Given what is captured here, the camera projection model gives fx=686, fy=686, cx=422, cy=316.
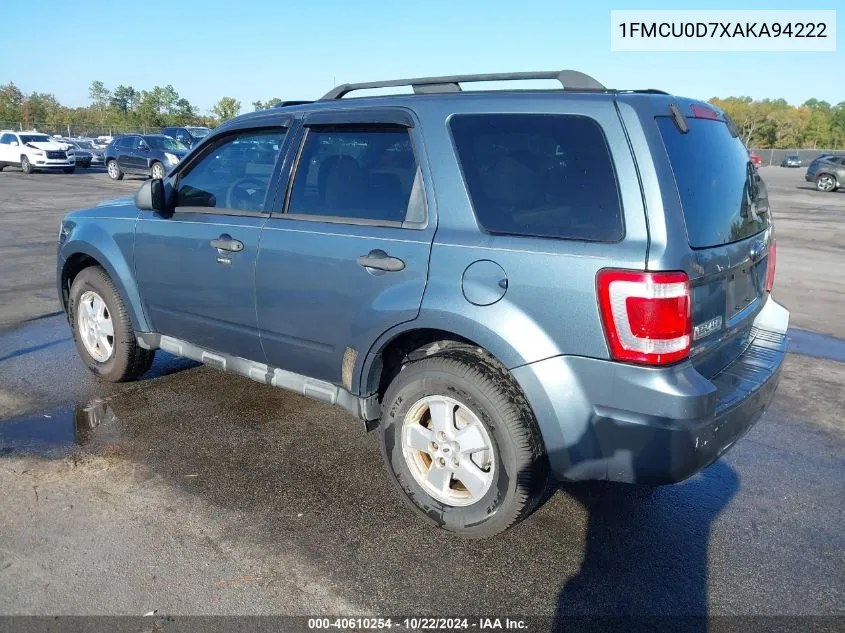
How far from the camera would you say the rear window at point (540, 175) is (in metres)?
2.72

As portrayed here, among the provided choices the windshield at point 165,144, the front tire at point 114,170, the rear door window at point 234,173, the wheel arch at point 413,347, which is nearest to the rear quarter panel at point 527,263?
the wheel arch at point 413,347

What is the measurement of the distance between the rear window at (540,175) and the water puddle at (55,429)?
9.12 ft

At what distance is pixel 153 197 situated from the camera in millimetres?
4246

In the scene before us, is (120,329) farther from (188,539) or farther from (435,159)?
(435,159)

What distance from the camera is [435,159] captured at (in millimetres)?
3170

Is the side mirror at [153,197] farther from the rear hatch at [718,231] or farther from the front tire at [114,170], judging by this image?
the front tire at [114,170]

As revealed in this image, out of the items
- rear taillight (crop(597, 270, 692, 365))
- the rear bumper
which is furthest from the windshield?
rear taillight (crop(597, 270, 692, 365))

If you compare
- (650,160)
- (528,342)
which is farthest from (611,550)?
(650,160)

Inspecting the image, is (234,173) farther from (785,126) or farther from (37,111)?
(785,126)

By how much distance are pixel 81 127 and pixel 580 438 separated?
196 feet

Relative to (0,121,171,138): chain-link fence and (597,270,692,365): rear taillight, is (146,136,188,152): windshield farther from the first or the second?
(0,121,171,138): chain-link fence

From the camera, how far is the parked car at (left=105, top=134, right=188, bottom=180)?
24.4 metres

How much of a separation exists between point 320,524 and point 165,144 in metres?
24.6

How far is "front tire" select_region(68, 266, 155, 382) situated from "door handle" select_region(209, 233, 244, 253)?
1171 millimetres
